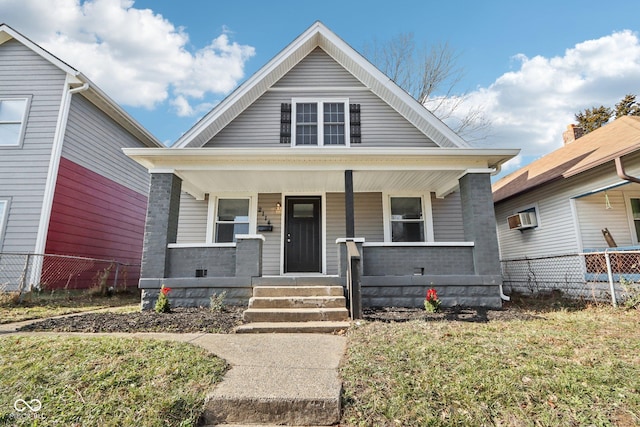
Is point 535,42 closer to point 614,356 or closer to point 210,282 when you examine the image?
point 614,356

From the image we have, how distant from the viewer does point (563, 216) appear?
851cm

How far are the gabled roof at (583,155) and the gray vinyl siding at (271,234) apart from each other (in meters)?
7.34

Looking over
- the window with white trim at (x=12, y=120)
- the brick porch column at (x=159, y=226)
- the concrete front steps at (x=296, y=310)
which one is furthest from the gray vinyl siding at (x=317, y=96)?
the window with white trim at (x=12, y=120)

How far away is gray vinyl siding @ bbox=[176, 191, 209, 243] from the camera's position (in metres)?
8.20

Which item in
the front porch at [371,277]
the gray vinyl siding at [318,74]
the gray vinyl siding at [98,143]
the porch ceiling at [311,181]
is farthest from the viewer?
the gray vinyl siding at [98,143]

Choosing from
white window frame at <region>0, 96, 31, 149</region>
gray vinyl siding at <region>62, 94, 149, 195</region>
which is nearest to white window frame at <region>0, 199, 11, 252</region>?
white window frame at <region>0, 96, 31, 149</region>

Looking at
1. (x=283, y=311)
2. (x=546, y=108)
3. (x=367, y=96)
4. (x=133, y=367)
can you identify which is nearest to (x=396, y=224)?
(x=367, y=96)

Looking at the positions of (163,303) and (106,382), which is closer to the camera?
(106,382)

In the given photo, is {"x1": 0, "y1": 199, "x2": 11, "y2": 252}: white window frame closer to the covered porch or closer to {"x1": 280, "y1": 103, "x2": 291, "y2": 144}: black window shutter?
the covered porch

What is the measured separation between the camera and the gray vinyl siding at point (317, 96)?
8344mm

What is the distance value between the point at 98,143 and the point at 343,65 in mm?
7756

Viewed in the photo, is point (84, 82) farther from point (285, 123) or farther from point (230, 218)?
point (285, 123)
